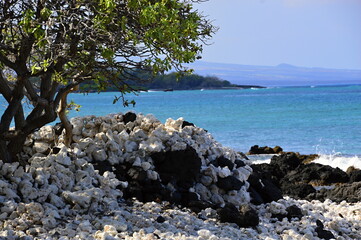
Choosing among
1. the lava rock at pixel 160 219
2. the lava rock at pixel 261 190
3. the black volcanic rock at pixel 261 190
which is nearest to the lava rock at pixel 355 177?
the lava rock at pixel 261 190

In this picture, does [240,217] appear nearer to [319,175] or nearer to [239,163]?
[239,163]

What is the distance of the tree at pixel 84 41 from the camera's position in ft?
29.7

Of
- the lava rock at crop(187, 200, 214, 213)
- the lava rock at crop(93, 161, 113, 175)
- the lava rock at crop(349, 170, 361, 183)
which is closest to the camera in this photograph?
the lava rock at crop(187, 200, 214, 213)

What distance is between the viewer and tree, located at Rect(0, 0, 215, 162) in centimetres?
904

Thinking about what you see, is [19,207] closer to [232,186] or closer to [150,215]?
[150,215]

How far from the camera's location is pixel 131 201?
1050 centimetres

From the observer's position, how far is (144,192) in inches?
424

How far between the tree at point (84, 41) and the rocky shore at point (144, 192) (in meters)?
0.84

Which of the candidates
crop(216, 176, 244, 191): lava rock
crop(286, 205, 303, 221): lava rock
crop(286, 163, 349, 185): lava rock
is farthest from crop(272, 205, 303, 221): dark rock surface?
crop(286, 163, 349, 185): lava rock

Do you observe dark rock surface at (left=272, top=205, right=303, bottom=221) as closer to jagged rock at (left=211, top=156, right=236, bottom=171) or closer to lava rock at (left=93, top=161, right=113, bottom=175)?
jagged rock at (left=211, top=156, right=236, bottom=171)

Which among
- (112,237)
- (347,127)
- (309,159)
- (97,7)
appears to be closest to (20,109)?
(97,7)

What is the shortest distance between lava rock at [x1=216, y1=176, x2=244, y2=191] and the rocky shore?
17 millimetres

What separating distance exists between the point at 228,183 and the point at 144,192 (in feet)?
4.71

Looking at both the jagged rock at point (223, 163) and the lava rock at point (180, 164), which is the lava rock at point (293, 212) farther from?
the lava rock at point (180, 164)
